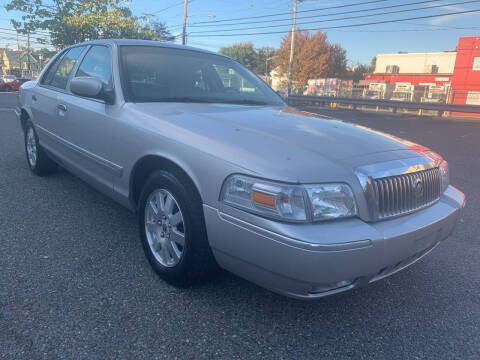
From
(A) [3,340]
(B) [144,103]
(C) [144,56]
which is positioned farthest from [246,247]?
(C) [144,56]

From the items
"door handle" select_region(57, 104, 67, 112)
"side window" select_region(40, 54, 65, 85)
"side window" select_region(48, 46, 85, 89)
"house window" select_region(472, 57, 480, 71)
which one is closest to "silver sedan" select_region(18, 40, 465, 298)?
"door handle" select_region(57, 104, 67, 112)

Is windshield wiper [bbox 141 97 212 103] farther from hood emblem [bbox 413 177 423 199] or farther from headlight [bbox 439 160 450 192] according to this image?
headlight [bbox 439 160 450 192]

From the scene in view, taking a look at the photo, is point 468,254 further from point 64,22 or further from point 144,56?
point 64,22

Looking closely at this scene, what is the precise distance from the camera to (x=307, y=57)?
4922 centimetres

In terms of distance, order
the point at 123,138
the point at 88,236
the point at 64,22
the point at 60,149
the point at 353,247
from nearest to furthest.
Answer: the point at 353,247 < the point at 123,138 < the point at 88,236 < the point at 60,149 < the point at 64,22

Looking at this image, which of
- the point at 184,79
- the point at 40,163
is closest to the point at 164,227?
the point at 184,79

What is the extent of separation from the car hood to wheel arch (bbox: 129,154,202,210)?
0.55 feet

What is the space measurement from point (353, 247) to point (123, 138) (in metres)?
1.77

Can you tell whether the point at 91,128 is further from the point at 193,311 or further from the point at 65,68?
the point at 193,311

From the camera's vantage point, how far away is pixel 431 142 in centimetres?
984

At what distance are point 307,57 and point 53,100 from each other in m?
48.8

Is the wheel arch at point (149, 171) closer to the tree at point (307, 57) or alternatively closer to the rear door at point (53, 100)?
the rear door at point (53, 100)

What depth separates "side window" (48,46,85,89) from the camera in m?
3.93

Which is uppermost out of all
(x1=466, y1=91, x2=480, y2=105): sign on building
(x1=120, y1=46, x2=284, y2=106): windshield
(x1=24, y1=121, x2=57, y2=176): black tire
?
(x1=466, y1=91, x2=480, y2=105): sign on building
